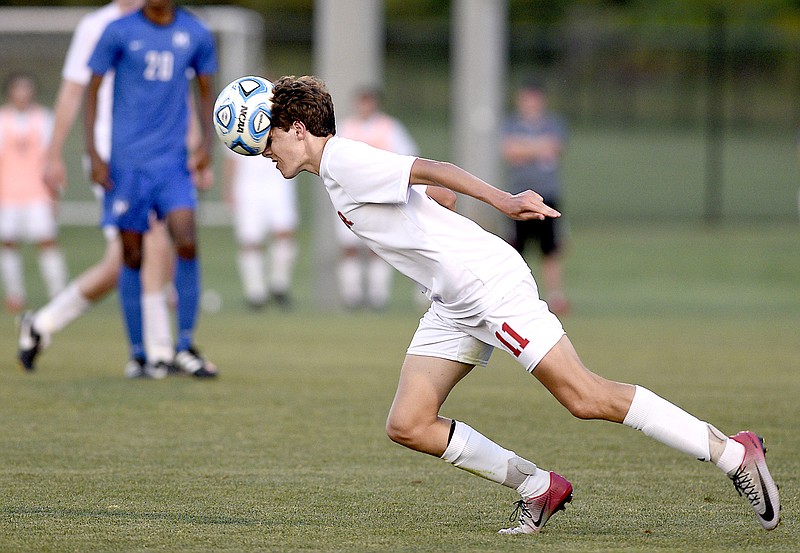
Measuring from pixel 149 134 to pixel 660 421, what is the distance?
443cm

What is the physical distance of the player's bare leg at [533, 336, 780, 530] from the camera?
4.67 m

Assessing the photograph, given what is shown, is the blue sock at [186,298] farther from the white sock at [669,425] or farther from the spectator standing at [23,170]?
the spectator standing at [23,170]

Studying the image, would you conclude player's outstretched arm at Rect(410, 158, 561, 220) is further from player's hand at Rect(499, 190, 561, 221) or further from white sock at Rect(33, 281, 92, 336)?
white sock at Rect(33, 281, 92, 336)

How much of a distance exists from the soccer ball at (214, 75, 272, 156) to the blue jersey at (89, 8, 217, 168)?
3303 millimetres

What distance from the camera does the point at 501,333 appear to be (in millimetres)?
4707

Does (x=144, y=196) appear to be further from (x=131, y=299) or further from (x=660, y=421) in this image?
(x=660, y=421)

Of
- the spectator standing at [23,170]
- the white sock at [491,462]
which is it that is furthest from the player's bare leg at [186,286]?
the spectator standing at [23,170]

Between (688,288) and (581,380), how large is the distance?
41.4 feet

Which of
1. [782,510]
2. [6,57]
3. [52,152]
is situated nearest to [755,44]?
[6,57]

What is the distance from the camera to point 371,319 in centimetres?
1323

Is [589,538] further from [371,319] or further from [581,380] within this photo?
[371,319]

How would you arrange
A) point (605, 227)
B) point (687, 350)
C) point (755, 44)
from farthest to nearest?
1. point (755, 44)
2. point (605, 227)
3. point (687, 350)

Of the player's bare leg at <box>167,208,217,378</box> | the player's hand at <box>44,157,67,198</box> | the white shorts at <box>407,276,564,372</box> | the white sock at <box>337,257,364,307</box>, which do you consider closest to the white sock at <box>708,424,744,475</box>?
the white shorts at <box>407,276,564,372</box>

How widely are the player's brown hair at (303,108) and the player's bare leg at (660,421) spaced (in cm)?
113
